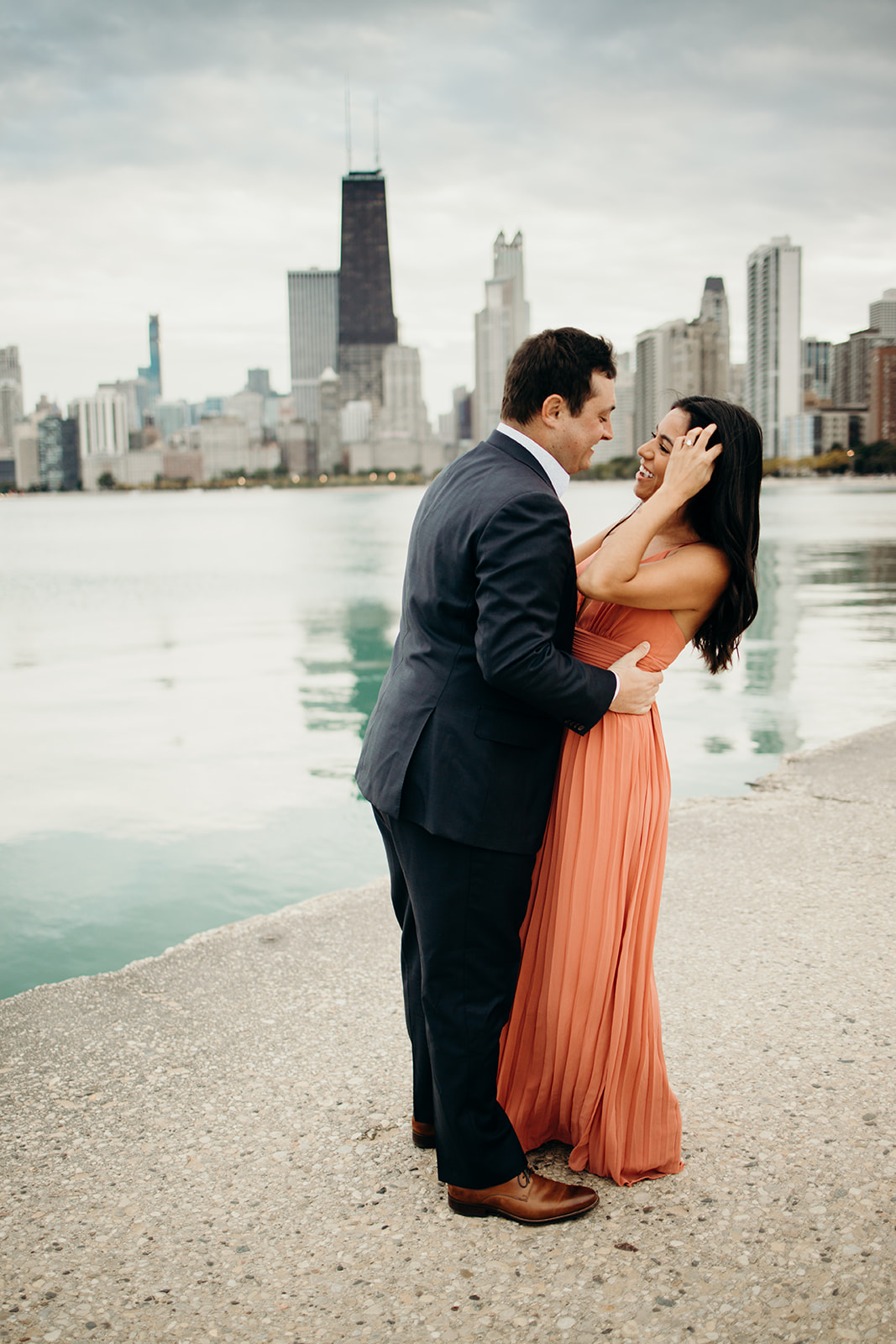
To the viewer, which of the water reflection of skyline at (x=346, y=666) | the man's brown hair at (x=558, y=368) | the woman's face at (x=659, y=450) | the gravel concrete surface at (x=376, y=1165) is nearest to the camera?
the gravel concrete surface at (x=376, y=1165)

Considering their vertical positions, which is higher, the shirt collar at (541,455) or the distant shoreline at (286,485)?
the distant shoreline at (286,485)

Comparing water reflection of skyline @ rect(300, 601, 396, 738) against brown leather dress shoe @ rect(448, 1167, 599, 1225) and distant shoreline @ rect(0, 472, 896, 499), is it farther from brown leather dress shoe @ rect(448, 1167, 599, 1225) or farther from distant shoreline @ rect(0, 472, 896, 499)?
distant shoreline @ rect(0, 472, 896, 499)

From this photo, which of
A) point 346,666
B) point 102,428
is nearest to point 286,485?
point 102,428

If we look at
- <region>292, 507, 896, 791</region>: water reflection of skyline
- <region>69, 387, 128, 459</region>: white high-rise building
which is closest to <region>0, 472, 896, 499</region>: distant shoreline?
<region>69, 387, 128, 459</region>: white high-rise building

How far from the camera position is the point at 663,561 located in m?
2.40

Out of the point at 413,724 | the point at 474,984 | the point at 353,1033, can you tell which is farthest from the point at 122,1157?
the point at 413,724

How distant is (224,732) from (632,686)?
743 centimetres

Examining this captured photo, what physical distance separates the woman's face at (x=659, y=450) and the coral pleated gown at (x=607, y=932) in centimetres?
21

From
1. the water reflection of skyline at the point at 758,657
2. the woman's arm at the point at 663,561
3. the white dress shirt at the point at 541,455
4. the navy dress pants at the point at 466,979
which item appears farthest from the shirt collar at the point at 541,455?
the water reflection of skyline at the point at 758,657

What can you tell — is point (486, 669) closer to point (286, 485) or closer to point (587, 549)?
point (587, 549)

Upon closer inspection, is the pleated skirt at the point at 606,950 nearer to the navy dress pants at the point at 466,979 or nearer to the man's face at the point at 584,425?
the navy dress pants at the point at 466,979

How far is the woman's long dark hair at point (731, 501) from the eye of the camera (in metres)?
2.40

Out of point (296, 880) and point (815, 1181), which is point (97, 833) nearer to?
point (296, 880)

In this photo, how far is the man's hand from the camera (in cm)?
232
